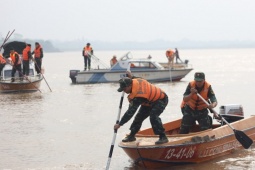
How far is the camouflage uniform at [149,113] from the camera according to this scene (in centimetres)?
962

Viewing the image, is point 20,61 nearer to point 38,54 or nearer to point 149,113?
point 38,54

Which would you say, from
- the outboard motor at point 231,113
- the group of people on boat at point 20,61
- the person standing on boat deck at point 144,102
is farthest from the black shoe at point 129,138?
the group of people on boat at point 20,61

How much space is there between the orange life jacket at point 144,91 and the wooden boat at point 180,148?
84 cm

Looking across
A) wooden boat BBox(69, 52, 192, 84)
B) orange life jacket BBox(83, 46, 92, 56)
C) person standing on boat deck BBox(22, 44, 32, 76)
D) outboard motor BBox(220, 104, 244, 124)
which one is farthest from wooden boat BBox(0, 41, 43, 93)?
outboard motor BBox(220, 104, 244, 124)

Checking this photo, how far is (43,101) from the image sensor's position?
22.6 m

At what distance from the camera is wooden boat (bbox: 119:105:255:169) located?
10007 mm

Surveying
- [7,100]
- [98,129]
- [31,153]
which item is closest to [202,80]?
[31,153]

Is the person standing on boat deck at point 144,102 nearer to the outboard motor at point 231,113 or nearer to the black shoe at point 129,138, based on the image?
the black shoe at point 129,138

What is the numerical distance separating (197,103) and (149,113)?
1.19m

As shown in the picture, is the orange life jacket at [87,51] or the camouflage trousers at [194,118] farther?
the orange life jacket at [87,51]

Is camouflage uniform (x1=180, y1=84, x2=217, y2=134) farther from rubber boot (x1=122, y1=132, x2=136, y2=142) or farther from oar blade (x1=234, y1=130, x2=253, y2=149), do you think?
rubber boot (x1=122, y1=132, x2=136, y2=142)

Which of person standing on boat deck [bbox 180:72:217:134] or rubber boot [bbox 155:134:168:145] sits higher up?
person standing on boat deck [bbox 180:72:217:134]

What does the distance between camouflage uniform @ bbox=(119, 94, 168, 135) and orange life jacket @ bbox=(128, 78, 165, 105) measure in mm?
78

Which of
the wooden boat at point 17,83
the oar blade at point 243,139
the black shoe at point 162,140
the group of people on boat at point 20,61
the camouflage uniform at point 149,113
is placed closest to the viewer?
the camouflage uniform at point 149,113
